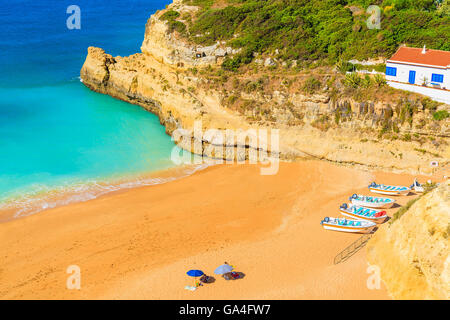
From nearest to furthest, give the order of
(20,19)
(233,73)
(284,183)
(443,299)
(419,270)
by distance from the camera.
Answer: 1. (443,299)
2. (419,270)
3. (284,183)
4. (233,73)
5. (20,19)

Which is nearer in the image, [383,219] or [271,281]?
[271,281]

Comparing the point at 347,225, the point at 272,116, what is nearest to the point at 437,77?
the point at 272,116

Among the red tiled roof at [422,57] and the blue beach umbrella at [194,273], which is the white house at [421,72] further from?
the blue beach umbrella at [194,273]

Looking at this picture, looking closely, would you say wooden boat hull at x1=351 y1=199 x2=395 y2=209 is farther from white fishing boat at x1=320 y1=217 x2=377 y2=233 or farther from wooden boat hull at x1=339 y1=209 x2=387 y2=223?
white fishing boat at x1=320 y1=217 x2=377 y2=233

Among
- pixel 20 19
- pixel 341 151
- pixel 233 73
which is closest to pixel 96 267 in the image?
pixel 341 151

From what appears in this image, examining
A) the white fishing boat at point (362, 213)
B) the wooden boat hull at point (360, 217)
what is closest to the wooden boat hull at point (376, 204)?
the white fishing boat at point (362, 213)

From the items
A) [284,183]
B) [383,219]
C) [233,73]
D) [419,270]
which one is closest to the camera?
[419,270]
